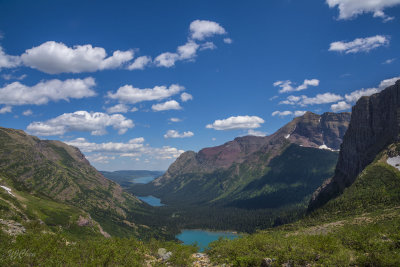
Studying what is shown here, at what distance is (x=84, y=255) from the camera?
4144 cm

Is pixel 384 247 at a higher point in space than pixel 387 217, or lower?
higher

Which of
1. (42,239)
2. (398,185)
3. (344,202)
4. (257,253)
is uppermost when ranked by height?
(42,239)

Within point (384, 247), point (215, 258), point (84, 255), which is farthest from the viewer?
point (215, 258)

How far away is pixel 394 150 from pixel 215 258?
8273 inches

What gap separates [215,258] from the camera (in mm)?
44312

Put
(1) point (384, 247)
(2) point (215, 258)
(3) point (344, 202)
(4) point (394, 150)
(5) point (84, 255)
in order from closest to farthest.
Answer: (1) point (384, 247) → (5) point (84, 255) → (2) point (215, 258) → (3) point (344, 202) → (4) point (394, 150)

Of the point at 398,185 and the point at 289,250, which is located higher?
the point at 289,250

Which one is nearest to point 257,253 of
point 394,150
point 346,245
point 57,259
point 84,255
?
point 346,245

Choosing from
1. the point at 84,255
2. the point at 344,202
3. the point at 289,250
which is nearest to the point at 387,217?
the point at 344,202

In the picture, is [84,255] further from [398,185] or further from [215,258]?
[398,185]

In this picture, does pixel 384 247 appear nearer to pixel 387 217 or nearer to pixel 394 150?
pixel 387 217

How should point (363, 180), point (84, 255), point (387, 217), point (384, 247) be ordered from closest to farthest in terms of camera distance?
point (384, 247) → point (84, 255) → point (387, 217) → point (363, 180)

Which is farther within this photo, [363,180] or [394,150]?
[394,150]

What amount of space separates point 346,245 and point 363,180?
163 metres
